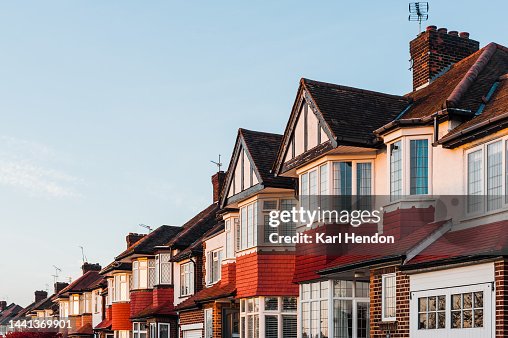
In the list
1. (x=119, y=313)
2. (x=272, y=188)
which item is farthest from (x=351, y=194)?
(x=119, y=313)

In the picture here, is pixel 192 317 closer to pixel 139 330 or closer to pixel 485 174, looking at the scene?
pixel 139 330

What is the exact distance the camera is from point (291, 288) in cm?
2891

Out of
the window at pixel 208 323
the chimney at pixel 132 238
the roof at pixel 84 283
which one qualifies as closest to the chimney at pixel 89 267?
the roof at pixel 84 283

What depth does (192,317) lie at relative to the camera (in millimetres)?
38031

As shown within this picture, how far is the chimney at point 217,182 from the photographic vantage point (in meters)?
43.7

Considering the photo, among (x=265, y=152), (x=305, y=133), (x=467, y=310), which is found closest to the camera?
(x=467, y=310)

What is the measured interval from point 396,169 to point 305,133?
4704 millimetres

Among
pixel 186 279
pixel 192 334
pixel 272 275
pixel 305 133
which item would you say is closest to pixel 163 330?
pixel 186 279

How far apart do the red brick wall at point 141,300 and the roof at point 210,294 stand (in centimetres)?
609

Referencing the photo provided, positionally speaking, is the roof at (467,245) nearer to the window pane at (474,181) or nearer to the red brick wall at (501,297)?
the red brick wall at (501,297)

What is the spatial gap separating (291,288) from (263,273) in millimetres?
1093

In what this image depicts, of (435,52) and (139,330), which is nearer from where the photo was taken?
(435,52)

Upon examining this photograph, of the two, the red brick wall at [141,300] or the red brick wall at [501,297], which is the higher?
the red brick wall at [501,297]

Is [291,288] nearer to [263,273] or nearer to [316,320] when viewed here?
[263,273]
